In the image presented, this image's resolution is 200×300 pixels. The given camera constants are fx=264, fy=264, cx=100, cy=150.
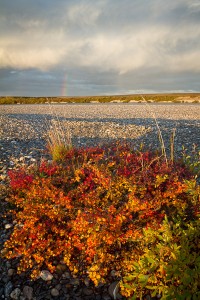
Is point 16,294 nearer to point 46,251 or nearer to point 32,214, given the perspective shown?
point 46,251

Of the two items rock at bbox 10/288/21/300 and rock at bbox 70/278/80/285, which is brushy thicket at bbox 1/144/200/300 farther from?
rock at bbox 10/288/21/300

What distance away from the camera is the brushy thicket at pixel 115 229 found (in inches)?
143

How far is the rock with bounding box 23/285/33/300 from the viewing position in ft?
13.2

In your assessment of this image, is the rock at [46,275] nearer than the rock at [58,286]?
No

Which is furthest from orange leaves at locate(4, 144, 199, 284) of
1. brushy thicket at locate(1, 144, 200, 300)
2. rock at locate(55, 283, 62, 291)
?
rock at locate(55, 283, 62, 291)

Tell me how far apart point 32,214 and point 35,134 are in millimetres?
9849

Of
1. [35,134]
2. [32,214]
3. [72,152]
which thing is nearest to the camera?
[32,214]

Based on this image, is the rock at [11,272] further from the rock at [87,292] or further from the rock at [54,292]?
the rock at [87,292]

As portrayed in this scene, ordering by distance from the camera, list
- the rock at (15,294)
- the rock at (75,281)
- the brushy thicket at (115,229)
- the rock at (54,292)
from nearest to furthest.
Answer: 1. the brushy thicket at (115,229)
2. the rock at (15,294)
3. the rock at (54,292)
4. the rock at (75,281)

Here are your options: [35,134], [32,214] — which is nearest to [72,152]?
[32,214]

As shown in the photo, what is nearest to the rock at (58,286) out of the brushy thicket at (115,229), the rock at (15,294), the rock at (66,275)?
the rock at (66,275)

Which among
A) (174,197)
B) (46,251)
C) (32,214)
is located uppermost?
(174,197)

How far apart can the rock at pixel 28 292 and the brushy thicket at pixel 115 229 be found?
219 millimetres

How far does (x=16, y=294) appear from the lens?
13.1 ft
